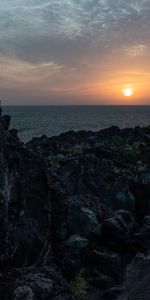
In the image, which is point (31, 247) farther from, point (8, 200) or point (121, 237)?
Answer: point (121, 237)

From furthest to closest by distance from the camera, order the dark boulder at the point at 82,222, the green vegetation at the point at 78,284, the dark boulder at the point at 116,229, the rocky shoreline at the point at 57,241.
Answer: the dark boulder at the point at 116,229 < the dark boulder at the point at 82,222 < the green vegetation at the point at 78,284 < the rocky shoreline at the point at 57,241

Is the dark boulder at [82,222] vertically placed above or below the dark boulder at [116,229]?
above

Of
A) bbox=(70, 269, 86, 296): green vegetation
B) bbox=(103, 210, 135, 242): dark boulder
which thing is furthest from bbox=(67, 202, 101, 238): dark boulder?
bbox=(70, 269, 86, 296): green vegetation

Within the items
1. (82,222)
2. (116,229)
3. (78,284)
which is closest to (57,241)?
(82,222)

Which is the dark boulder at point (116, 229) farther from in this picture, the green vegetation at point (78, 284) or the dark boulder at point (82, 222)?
the green vegetation at point (78, 284)

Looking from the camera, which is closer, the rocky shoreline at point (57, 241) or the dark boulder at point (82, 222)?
the rocky shoreline at point (57, 241)

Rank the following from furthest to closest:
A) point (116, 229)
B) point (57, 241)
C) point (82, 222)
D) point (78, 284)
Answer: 1. point (116, 229)
2. point (82, 222)
3. point (57, 241)
4. point (78, 284)

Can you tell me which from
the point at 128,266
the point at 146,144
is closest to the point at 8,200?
the point at 128,266

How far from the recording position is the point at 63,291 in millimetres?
13531

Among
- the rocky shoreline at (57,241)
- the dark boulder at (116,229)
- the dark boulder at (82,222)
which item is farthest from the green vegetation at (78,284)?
the dark boulder at (116,229)

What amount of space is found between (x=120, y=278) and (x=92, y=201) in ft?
20.4

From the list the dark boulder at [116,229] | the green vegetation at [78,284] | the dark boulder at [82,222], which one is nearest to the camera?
the green vegetation at [78,284]

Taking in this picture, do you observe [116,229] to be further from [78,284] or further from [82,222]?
[78,284]

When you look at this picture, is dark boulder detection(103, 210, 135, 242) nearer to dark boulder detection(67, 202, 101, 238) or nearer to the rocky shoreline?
the rocky shoreline
